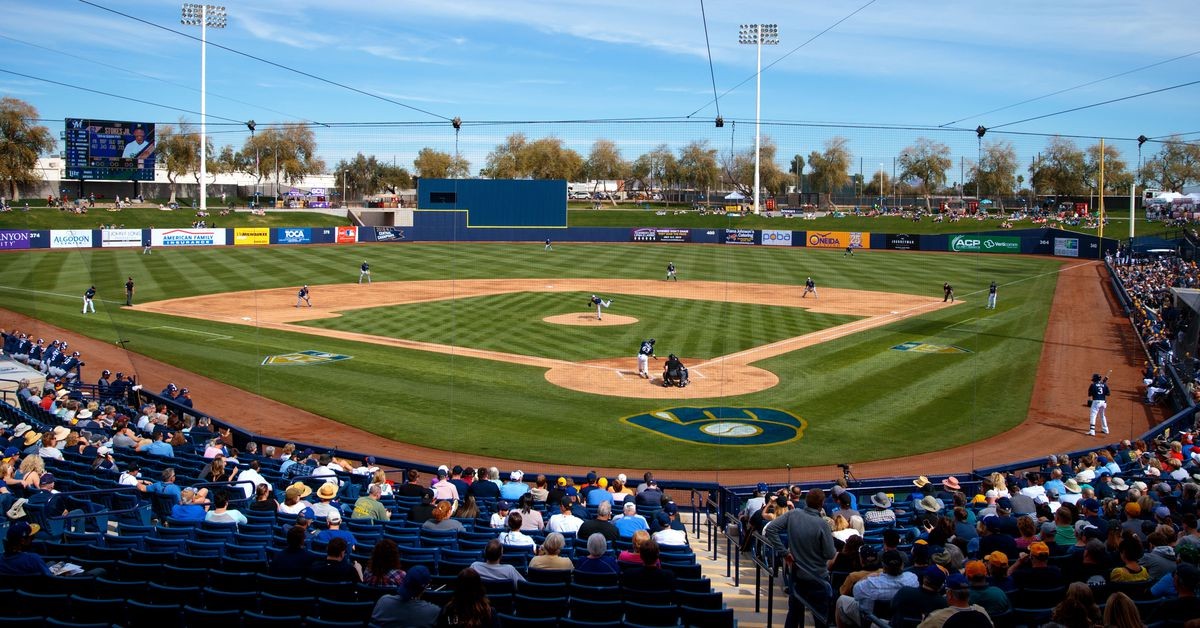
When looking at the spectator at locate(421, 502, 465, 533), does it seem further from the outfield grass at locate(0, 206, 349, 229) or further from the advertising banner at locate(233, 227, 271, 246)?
the advertising banner at locate(233, 227, 271, 246)

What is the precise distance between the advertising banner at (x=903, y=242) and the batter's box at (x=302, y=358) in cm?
5684

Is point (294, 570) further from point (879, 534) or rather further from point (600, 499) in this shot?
point (879, 534)

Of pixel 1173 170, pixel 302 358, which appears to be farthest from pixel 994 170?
pixel 1173 170

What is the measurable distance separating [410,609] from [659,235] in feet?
264

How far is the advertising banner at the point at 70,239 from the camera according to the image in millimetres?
62250

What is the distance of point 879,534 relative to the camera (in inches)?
445

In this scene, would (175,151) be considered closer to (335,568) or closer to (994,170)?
(994,170)

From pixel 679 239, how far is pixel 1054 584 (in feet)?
257

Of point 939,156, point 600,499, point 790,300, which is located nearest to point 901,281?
point 790,300

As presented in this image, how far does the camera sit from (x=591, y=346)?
32.6 meters

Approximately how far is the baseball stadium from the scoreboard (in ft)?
0.70

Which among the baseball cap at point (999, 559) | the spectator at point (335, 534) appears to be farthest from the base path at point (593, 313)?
the baseball cap at point (999, 559)

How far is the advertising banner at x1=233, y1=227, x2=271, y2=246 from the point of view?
71062mm

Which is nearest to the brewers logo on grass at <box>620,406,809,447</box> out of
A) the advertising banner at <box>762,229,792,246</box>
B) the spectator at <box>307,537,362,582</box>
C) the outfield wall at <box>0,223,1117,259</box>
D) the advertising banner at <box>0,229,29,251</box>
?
the spectator at <box>307,537,362,582</box>
